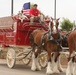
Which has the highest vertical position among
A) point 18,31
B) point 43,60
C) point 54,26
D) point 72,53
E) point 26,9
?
point 26,9

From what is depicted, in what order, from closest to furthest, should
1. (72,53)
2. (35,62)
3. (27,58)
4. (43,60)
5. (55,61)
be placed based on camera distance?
(72,53), (55,61), (35,62), (27,58), (43,60)

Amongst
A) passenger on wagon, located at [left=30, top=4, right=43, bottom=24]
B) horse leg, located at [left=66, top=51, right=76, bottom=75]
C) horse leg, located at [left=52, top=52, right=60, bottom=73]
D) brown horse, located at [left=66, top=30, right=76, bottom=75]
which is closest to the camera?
brown horse, located at [left=66, top=30, right=76, bottom=75]

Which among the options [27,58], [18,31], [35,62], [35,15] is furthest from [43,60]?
[35,15]

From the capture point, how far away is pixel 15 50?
14250 millimetres

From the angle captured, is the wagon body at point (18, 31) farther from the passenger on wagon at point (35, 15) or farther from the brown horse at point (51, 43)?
the brown horse at point (51, 43)

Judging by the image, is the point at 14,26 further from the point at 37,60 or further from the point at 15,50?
the point at 37,60

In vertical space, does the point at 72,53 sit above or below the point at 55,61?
above

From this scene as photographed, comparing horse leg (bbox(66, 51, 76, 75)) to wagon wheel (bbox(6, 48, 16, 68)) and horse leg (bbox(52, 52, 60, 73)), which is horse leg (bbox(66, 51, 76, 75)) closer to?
horse leg (bbox(52, 52, 60, 73))

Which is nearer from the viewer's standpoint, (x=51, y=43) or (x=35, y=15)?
(x=51, y=43)

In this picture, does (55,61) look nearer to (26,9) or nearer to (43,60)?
(43,60)

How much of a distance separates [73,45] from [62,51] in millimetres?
1519

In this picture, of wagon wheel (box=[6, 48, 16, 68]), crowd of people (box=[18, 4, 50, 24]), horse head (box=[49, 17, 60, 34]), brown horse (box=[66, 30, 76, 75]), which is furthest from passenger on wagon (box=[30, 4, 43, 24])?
brown horse (box=[66, 30, 76, 75])

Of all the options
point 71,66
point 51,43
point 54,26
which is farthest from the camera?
point 51,43

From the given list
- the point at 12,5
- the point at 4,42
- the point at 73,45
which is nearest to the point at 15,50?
the point at 4,42
